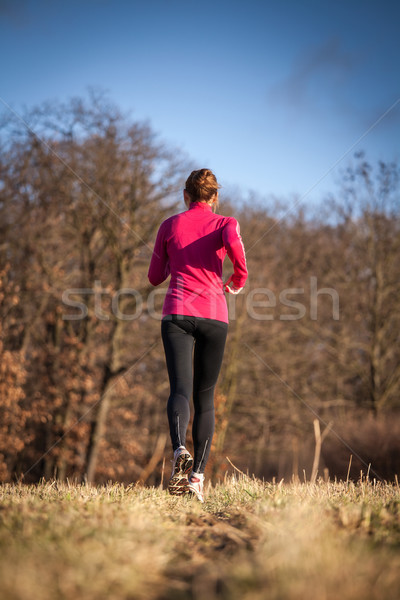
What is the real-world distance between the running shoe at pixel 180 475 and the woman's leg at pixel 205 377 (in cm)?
18

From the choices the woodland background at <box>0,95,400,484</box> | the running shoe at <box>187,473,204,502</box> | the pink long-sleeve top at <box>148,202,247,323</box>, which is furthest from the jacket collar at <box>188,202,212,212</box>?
the woodland background at <box>0,95,400,484</box>

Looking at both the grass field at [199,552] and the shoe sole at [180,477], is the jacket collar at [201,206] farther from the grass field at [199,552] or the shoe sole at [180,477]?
the grass field at [199,552]

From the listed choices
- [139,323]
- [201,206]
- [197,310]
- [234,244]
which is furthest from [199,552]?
[139,323]

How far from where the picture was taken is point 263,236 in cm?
1947

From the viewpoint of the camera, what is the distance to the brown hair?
3535 mm

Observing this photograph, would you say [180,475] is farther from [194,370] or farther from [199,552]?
[199,552]

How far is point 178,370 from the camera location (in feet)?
11.0

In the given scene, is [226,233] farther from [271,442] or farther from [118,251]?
[271,442]

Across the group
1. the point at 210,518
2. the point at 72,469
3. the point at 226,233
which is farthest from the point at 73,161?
the point at 210,518

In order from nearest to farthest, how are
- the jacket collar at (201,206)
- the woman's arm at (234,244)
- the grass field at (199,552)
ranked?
the grass field at (199,552) → the woman's arm at (234,244) → the jacket collar at (201,206)

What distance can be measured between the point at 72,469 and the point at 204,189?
1454 centimetres

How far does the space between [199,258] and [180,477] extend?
1416mm

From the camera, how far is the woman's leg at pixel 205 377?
11.1 ft

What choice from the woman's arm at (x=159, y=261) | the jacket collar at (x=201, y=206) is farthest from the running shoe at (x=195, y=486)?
the jacket collar at (x=201, y=206)
